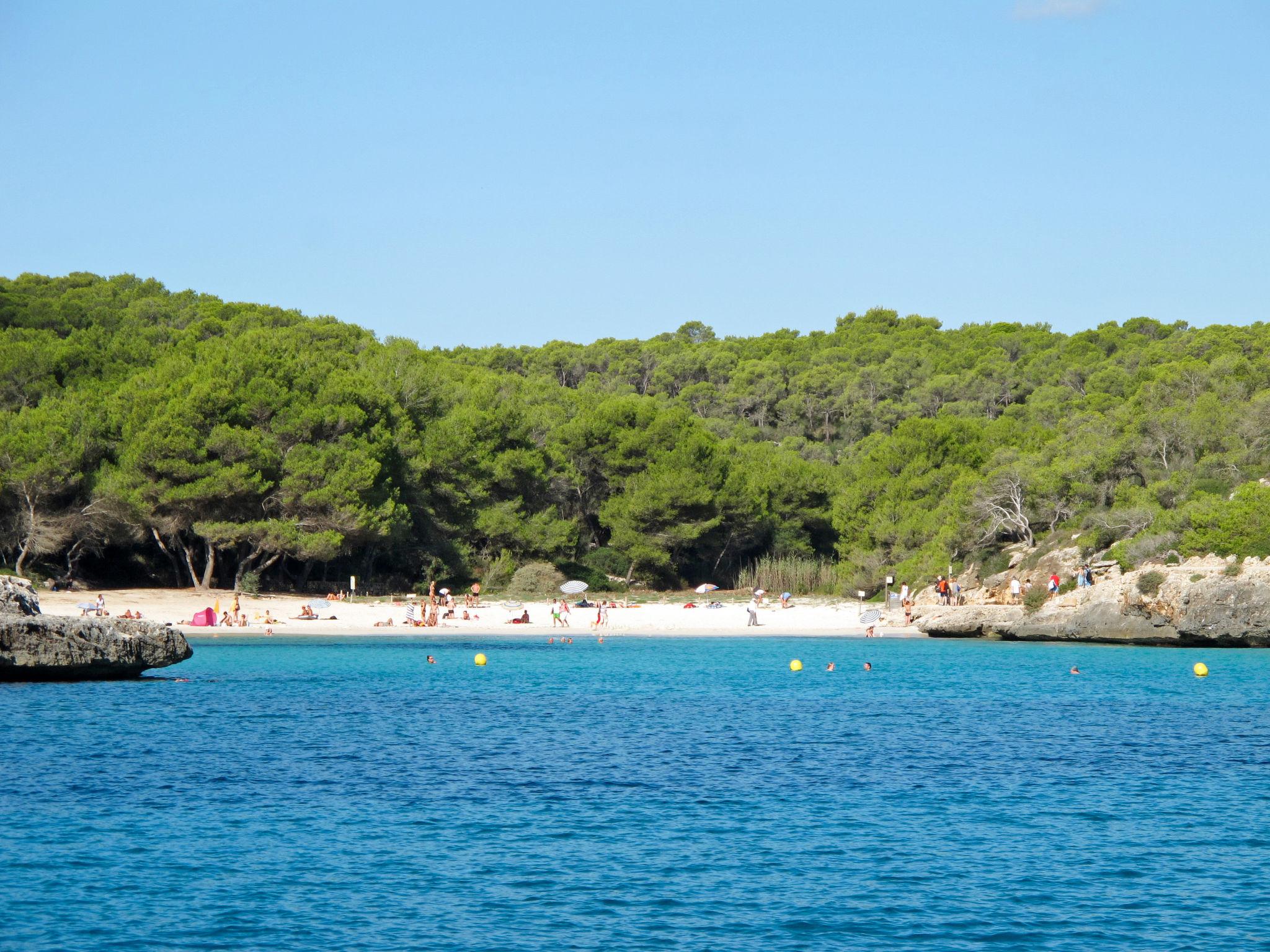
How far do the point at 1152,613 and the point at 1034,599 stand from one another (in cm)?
401

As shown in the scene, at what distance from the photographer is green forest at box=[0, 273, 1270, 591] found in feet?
139

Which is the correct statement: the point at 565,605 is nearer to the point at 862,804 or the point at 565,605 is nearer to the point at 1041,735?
the point at 1041,735

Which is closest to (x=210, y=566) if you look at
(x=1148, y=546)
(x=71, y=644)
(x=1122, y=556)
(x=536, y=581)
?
(x=536, y=581)

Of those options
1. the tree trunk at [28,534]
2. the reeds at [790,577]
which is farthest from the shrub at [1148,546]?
the tree trunk at [28,534]

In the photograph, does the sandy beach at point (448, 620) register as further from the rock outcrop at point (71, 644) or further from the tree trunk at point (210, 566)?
the rock outcrop at point (71, 644)

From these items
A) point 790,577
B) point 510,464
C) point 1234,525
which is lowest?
point 790,577

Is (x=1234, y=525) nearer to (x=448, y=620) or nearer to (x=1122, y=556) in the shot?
(x=1122, y=556)

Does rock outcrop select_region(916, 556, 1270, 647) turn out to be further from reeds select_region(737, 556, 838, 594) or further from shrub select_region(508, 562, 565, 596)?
shrub select_region(508, 562, 565, 596)

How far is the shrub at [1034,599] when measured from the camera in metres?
39.5

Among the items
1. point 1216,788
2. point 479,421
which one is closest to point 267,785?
point 1216,788

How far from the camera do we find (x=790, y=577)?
55625 millimetres

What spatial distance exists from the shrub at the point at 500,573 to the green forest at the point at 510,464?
174 mm

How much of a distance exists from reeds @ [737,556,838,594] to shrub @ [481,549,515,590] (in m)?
10.2

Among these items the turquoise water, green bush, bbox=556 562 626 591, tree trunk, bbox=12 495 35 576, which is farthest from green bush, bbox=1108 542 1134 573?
tree trunk, bbox=12 495 35 576
